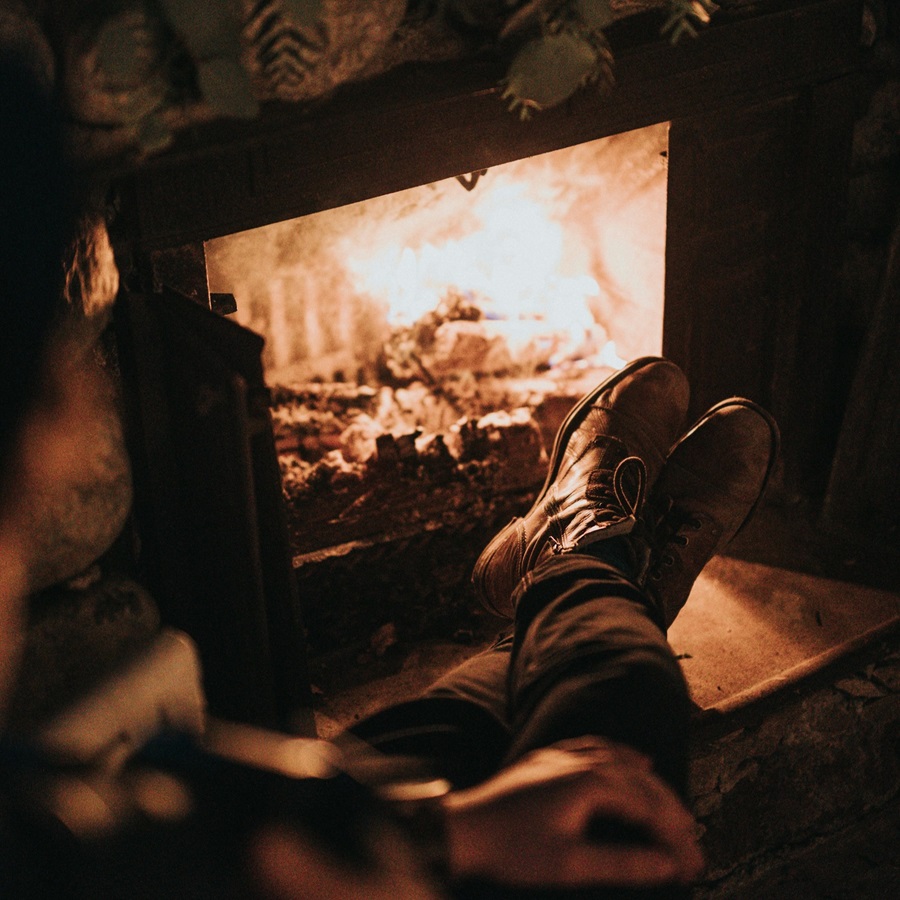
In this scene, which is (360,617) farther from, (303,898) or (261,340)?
(303,898)

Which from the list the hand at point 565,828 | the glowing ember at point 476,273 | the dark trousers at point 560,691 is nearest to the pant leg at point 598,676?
the dark trousers at point 560,691

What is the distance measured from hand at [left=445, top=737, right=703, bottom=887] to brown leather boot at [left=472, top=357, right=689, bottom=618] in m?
0.78

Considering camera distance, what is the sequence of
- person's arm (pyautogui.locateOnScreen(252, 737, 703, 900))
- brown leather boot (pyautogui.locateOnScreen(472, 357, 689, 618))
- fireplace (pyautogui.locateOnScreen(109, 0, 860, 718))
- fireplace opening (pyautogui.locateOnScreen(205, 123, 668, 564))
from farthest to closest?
fireplace opening (pyautogui.locateOnScreen(205, 123, 668, 564)) < brown leather boot (pyautogui.locateOnScreen(472, 357, 689, 618)) < fireplace (pyautogui.locateOnScreen(109, 0, 860, 718)) < person's arm (pyautogui.locateOnScreen(252, 737, 703, 900))

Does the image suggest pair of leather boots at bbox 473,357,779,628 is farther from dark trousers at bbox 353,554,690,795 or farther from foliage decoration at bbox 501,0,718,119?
foliage decoration at bbox 501,0,718,119

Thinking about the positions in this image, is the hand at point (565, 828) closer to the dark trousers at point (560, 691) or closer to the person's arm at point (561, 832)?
the person's arm at point (561, 832)

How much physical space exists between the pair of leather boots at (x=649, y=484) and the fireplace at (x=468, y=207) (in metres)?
0.29

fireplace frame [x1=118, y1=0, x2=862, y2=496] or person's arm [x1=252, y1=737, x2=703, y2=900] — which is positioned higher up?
fireplace frame [x1=118, y1=0, x2=862, y2=496]

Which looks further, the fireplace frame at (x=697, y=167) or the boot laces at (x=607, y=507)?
the boot laces at (x=607, y=507)

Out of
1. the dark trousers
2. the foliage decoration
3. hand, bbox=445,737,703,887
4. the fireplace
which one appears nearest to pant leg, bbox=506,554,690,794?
the dark trousers

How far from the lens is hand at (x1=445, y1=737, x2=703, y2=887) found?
1.22m

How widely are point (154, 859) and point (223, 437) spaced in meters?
0.67

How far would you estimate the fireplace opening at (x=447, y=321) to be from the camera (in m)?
2.83

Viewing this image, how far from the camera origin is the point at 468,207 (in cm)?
315

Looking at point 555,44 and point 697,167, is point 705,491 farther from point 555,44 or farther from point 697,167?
point 555,44
